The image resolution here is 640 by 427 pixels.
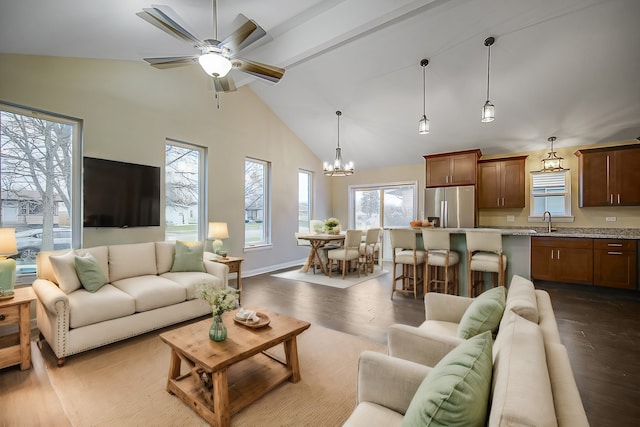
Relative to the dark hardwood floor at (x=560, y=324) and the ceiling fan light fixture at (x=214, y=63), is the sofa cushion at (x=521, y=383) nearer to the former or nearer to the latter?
the dark hardwood floor at (x=560, y=324)

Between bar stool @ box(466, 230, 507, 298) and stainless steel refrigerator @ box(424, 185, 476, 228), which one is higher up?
stainless steel refrigerator @ box(424, 185, 476, 228)

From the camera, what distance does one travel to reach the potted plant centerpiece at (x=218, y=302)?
194 centimetres

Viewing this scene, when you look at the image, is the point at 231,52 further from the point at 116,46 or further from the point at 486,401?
the point at 486,401

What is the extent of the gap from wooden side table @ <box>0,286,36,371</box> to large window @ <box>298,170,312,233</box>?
526 cm

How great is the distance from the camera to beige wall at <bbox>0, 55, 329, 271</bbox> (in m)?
3.34

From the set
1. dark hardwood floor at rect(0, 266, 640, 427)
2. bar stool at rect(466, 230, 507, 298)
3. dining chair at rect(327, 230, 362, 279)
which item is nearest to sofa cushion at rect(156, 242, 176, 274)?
dark hardwood floor at rect(0, 266, 640, 427)

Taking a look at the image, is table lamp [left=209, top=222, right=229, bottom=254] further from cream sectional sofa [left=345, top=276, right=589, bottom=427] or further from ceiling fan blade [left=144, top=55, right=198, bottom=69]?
cream sectional sofa [left=345, top=276, right=589, bottom=427]

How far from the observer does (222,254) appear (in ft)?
14.7

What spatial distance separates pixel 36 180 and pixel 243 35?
3.05 metres

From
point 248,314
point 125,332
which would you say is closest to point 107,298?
point 125,332

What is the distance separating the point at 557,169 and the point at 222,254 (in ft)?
19.8

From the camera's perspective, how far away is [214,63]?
2408 mm

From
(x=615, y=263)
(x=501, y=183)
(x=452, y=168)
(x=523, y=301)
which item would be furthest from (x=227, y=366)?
(x=501, y=183)

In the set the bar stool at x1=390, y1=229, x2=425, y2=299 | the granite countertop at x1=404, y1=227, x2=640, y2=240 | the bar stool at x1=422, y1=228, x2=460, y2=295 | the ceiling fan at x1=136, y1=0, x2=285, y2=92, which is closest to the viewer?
the ceiling fan at x1=136, y1=0, x2=285, y2=92
